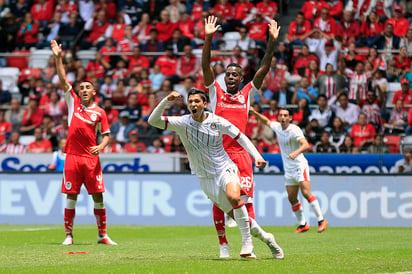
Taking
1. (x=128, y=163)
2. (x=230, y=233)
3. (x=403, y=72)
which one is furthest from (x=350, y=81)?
(x=230, y=233)

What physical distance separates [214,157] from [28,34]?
64.7 feet

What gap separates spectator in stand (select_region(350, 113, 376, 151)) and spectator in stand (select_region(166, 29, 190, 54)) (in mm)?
6657

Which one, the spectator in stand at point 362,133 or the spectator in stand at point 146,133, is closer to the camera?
the spectator in stand at point 362,133

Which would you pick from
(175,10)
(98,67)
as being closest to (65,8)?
(98,67)

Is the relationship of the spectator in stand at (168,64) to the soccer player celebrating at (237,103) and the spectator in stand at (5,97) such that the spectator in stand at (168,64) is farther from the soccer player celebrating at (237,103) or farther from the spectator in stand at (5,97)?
the soccer player celebrating at (237,103)

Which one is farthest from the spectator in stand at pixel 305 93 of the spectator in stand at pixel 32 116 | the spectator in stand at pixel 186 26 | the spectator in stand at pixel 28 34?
the spectator in stand at pixel 28 34

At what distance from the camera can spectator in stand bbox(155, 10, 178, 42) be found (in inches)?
1118

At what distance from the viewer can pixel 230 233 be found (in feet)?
58.3

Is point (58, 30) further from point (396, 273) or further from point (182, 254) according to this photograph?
point (396, 273)

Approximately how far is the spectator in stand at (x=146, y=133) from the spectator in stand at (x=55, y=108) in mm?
2542

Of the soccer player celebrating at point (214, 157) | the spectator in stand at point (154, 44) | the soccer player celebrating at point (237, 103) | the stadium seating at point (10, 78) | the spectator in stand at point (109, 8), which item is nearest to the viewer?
the soccer player celebrating at point (214, 157)

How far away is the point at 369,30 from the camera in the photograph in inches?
1045

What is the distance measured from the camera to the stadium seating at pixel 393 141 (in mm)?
22047

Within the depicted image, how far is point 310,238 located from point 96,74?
1320 centimetres
